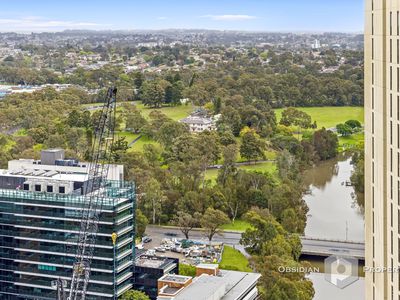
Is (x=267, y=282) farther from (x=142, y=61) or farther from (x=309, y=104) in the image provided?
(x=142, y=61)

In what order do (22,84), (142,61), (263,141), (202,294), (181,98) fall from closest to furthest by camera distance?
1. (202,294)
2. (263,141)
3. (181,98)
4. (22,84)
5. (142,61)

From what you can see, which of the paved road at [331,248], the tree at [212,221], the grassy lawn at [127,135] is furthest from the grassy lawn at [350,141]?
the tree at [212,221]

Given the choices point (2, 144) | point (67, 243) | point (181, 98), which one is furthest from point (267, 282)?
point (181, 98)

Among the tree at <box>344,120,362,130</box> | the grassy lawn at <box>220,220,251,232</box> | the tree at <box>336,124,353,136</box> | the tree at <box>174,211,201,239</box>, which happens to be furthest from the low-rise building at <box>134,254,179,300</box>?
the tree at <box>344,120,362,130</box>

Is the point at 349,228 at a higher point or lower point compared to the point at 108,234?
lower

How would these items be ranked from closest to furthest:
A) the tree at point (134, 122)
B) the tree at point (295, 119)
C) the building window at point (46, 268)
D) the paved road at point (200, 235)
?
1. the building window at point (46, 268)
2. the paved road at point (200, 235)
3. the tree at point (134, 122)
4. the tree at point (295, 119)

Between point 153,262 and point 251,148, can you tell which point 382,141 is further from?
point 251,148

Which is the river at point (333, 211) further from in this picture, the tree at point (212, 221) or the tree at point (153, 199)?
the tree at point (153, 199)

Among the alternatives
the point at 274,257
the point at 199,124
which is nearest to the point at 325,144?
the point at 199,124
